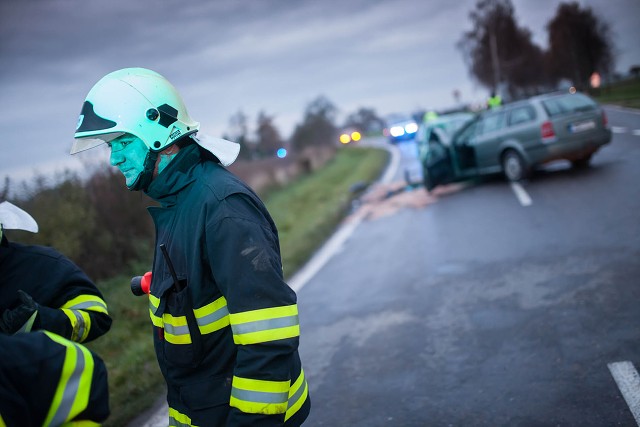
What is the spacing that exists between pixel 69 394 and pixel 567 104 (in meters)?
12.4

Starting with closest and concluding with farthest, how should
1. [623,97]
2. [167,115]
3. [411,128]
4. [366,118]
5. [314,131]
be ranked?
[167,115] → [411,128] → [623,97] → [314,131] → [366,118]

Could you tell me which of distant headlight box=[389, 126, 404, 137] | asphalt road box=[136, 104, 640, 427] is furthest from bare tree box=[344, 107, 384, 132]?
asphalt road box=[136, 104, 640, 427]

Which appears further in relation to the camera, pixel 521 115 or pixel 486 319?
pixel 521 115

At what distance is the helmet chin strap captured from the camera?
7.75ft

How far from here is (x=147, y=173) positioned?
237 cm

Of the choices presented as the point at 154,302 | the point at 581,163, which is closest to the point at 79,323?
the point at 154,302

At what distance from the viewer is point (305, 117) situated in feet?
170

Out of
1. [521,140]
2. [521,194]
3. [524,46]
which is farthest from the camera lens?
[524,46]

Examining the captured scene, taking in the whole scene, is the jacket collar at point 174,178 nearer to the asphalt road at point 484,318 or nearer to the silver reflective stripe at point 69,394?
the silver reflective stripe at point 69,394

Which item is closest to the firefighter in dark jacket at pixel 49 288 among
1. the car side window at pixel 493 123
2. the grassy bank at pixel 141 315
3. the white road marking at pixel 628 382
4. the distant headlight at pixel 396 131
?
the grassy bank at pixel 141 315

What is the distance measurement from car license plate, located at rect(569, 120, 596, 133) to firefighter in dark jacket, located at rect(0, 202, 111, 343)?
1103cm

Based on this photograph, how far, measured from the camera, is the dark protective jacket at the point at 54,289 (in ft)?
9.26

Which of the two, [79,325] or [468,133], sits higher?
[79,325]

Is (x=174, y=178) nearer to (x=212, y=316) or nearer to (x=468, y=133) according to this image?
(x=212, y=316)
